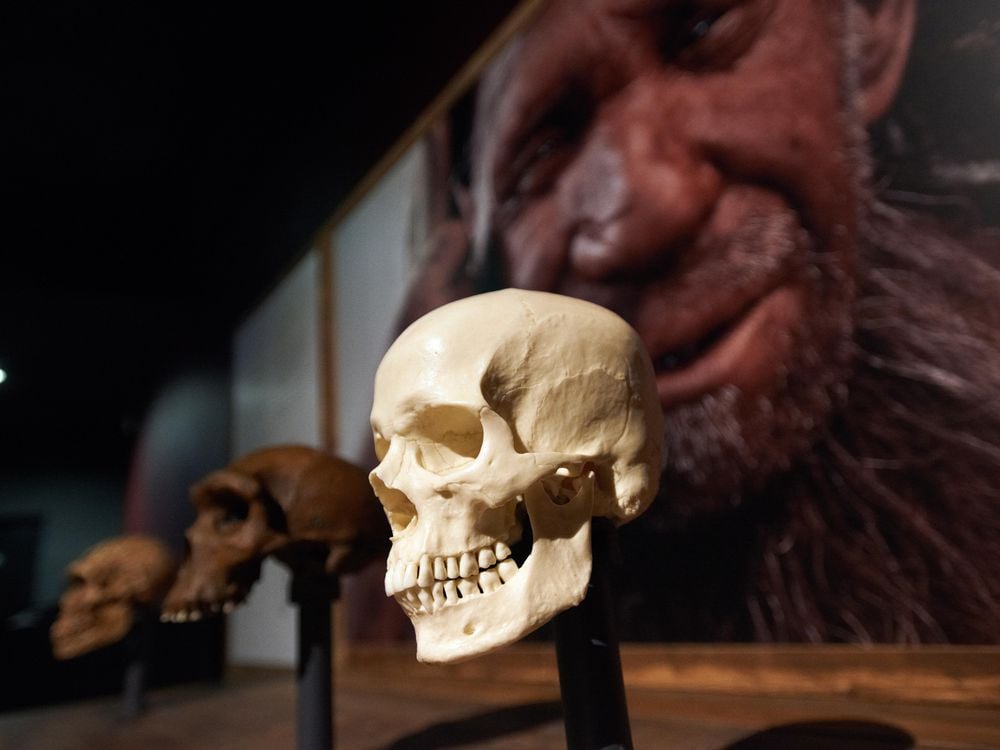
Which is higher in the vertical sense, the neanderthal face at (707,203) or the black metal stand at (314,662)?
the neanderthal face at (707,203)

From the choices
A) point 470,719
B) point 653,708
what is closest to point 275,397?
point 470,719

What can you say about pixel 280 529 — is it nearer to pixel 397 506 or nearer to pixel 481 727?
pixel 397 506

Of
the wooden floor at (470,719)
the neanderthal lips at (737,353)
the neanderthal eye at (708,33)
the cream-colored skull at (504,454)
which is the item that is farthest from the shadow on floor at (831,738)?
the neanderthal eye at (708,33)

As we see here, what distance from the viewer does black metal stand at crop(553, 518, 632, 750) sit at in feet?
3.49

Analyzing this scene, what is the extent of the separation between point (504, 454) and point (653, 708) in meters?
1.10

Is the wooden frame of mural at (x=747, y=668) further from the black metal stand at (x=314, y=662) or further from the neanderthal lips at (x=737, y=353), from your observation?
the black metal stand at (x=314, y=662)

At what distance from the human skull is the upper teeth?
0.59 metres

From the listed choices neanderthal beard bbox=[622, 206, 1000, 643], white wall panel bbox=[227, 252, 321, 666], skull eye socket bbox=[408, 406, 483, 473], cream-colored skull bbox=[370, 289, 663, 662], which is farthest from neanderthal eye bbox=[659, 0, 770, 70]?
white wall panel bbox=[227, 252, 321, 666]

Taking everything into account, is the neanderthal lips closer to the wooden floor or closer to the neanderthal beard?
the neanderthal beard

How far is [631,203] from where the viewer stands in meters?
2.08

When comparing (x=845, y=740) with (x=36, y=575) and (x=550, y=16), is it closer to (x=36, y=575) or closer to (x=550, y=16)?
(x=550, y=16)

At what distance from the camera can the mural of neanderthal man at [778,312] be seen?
1.40 metres

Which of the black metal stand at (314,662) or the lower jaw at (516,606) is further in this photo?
the black metal stand at (314,662)

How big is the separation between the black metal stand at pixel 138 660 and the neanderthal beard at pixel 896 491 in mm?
2142
